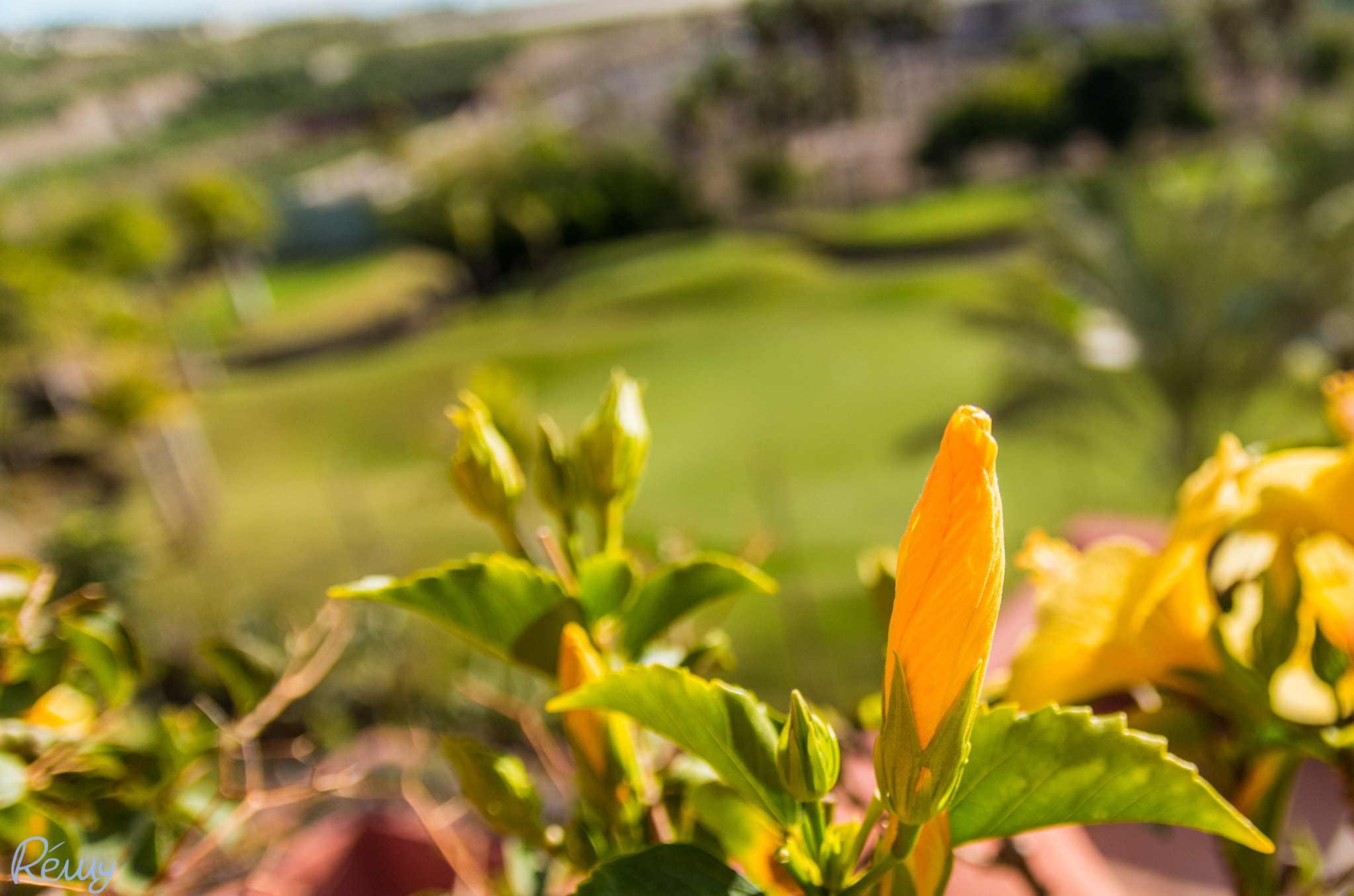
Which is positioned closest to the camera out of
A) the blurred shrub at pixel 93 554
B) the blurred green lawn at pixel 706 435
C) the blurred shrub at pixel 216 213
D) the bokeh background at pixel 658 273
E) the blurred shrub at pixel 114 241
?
the blurred shrub at pixel 93 554

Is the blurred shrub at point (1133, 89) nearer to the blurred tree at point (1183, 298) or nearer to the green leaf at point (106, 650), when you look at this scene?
the blurred tree at point (1183, 298)

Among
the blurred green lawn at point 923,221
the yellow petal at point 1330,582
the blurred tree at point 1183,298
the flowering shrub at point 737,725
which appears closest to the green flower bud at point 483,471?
the flowering shrub at point 737,725

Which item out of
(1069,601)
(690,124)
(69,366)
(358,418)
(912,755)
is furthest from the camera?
(690,124)

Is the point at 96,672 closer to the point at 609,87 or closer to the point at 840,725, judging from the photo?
the point at 840,725

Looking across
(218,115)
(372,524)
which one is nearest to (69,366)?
(372,524)

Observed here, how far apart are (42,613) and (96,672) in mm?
93

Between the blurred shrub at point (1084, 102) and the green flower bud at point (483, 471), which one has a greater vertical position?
the green flower bud at point (483, 471)

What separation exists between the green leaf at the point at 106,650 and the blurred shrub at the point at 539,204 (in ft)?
40.0

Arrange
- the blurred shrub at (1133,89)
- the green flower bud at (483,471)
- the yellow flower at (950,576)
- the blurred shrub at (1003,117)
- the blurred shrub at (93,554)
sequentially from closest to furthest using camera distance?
1. the yellow flower at (950,576)
2. the green flower bud at (483,471)
3. the blurred shrub at (93,554)
4. the blurred shrub at (1133,89)
5. the blurred shrub at (1003,117)

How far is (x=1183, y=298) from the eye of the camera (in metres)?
2.85

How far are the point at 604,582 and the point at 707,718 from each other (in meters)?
0.07

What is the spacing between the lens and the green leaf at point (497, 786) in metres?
0.26

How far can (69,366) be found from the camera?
356 inches

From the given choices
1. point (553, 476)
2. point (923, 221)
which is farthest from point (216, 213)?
point (553, 476)
